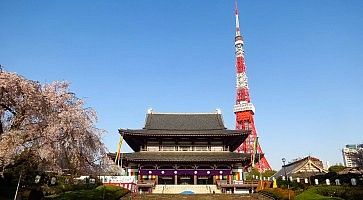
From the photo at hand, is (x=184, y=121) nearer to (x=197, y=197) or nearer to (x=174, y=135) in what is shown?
(x=174, y=135)

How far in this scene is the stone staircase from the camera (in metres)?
36.8

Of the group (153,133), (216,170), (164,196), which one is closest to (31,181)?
(164,196)

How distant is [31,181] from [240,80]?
6190cm

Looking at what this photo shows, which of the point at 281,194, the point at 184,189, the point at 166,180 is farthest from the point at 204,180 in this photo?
the point at 281,194

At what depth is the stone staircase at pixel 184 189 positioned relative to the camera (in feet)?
121

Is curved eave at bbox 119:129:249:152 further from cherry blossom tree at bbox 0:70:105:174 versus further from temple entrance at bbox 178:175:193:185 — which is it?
cherry blossom tree at bbox 0:70:105:174

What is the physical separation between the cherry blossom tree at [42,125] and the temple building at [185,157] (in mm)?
21728

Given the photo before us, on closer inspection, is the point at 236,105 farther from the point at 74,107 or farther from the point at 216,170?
the point at 74,107

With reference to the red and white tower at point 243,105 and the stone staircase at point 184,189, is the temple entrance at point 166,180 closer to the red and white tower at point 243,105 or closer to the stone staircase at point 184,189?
Answer: the stone staircase at point 184,189

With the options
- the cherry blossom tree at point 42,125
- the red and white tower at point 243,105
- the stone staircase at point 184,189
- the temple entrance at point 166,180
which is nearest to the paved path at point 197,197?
the stone staircase at point 184,189

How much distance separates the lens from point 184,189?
37.7 metres

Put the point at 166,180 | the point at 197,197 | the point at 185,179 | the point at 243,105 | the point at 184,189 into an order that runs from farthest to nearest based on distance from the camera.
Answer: the point at 243,105 < the point at 185,179 < the point at 166,180 < the point at 184,189 < the point at 197,197

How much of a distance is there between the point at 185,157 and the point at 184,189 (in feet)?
12.4

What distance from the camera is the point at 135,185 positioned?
35.9 metres
